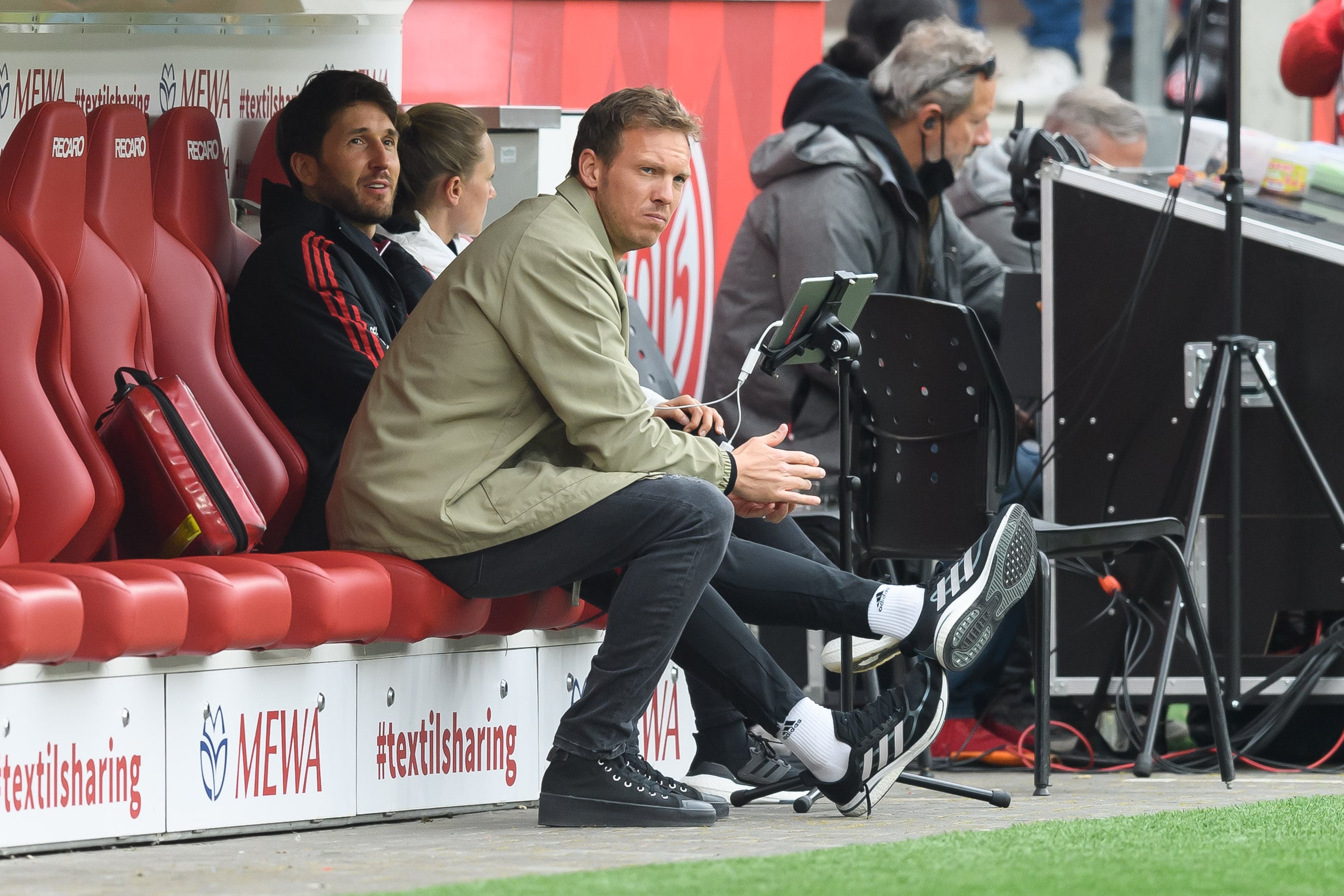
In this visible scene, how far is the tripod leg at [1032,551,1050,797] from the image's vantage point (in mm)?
5250

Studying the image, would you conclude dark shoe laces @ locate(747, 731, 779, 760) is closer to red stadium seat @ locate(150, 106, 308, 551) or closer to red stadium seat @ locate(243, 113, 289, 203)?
red stadium seat @ locate(150, 106, 308, 551)

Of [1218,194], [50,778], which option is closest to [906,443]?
[1218,194]

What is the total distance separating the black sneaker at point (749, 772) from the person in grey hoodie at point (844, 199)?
135 centimetres

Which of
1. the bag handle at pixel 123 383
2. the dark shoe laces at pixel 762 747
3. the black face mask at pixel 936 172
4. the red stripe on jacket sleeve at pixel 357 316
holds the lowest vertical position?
the dark shoe laces at pixel 762 747

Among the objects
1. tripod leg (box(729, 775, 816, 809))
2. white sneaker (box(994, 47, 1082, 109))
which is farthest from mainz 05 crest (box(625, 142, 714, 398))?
white sneaker (box(994, 47, 1082, 109))

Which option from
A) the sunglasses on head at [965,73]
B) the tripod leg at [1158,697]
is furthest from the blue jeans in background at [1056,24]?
the tripod leg at [1158,697]

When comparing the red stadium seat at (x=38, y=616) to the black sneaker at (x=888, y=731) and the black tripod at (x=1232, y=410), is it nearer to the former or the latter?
the black sneaker at (x=888, y=731)

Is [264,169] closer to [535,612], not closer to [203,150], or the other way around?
[203,150]

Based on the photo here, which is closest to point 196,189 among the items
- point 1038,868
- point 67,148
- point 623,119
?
point 67,148

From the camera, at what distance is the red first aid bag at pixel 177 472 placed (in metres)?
4.83

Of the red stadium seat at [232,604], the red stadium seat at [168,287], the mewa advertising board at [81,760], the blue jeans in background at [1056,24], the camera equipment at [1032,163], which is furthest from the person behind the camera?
the blue jeans in background at [1056,24]

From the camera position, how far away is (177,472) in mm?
4840

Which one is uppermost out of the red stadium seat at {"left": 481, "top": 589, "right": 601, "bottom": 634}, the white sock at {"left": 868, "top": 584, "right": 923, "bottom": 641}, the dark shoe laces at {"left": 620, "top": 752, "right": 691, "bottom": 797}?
the white sock at {"left": 868, "top": 584, "right": 923, "bottom": 641}

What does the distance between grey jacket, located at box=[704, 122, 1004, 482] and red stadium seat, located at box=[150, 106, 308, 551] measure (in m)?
1.61
